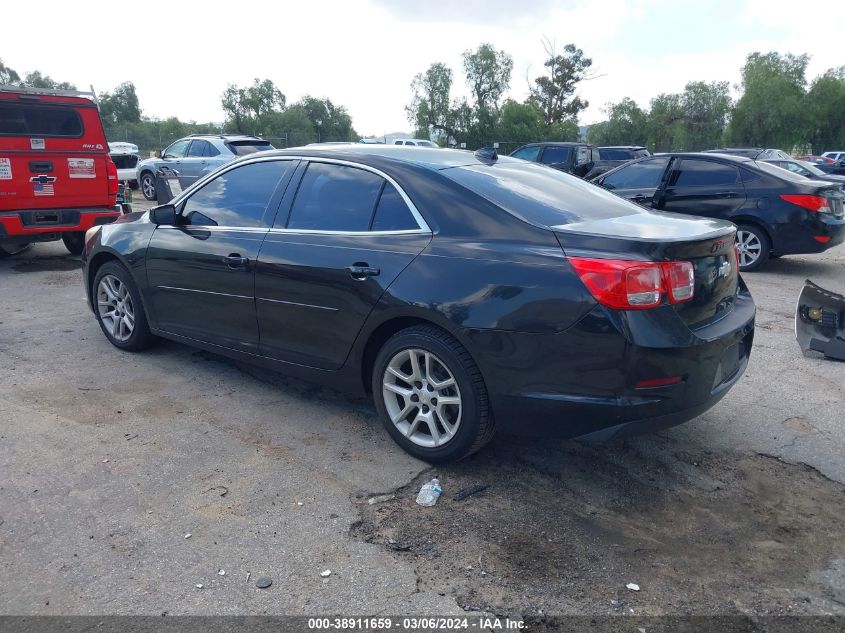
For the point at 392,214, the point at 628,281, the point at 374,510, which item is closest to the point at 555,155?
the point at 392,214

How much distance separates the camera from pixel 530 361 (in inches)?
132

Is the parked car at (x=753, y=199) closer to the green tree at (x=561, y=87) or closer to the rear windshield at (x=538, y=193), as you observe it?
the rear windshield at (x=538, y=193)

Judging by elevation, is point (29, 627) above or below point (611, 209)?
below

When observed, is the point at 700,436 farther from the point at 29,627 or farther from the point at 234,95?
the point at 234,95

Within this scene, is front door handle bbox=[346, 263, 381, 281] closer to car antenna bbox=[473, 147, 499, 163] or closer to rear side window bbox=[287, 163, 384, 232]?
rear side window bbox=[287, 163, 384, 232]

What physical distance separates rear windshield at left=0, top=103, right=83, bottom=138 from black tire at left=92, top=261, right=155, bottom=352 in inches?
167

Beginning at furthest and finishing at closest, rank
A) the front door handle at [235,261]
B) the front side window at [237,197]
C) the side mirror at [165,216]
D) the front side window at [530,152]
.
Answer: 1. the front side window at [530,152]
2. the side mirror at [165,216]
3. the front side window at [237,197]
4. the front door handle at [235,261]

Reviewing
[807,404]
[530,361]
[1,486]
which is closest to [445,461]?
[530,361]

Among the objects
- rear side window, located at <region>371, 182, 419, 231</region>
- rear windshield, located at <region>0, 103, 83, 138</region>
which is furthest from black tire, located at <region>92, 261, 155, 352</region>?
rear windshield, located at <region>0, 103, 83, 138</region>

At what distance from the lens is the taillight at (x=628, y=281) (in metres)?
3.16

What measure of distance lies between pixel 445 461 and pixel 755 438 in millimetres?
1935

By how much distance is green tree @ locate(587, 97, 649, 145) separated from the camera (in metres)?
50.5

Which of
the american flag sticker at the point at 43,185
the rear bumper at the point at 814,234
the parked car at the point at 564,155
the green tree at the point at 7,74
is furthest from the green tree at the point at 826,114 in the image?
the green tree at the point at 7,74

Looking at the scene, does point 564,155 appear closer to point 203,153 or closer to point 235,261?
point 203,153
